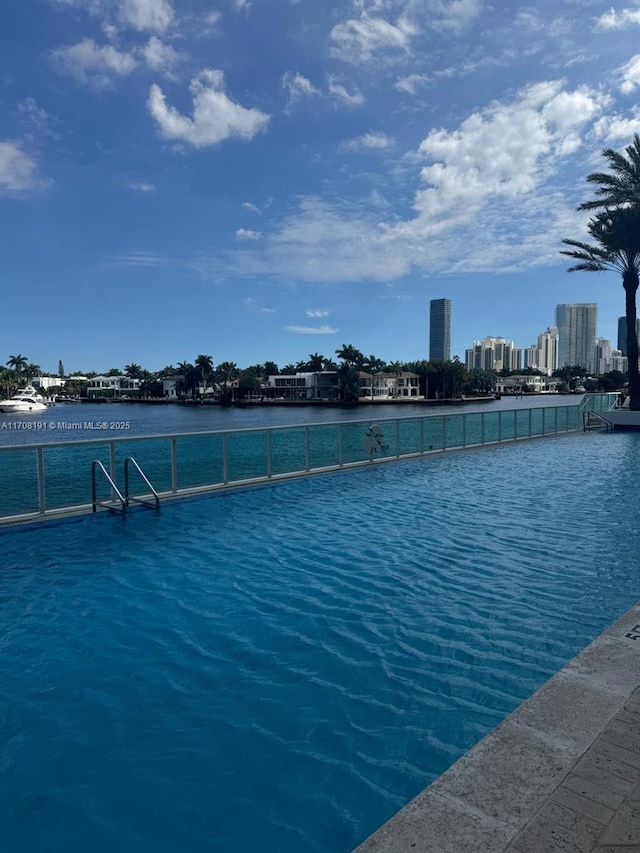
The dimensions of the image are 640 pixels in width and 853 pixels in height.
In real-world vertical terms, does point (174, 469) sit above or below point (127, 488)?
above

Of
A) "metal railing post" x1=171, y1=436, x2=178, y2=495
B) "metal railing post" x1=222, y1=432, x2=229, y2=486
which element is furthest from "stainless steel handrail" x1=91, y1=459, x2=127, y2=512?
"metal railing post" x1=222, y1=432, x2=229, y2=486

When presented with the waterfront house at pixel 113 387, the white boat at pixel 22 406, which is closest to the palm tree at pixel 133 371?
the waterfront house at pixel 113 387

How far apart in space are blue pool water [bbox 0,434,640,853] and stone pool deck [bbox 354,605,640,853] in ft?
1.07

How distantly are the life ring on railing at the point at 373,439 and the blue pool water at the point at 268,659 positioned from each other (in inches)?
234

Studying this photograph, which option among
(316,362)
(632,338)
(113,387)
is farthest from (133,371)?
(632,338)

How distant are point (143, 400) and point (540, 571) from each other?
160 meters

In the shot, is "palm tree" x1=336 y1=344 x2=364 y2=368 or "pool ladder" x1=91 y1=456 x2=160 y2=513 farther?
"palm tree" x1=336 y1=344 x2=364 y2=368

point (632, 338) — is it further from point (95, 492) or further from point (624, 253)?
point (95, 492)

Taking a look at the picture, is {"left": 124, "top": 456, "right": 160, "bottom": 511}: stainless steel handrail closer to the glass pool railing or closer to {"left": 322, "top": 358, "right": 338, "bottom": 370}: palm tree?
the glass pool railing

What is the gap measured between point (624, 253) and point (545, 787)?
96.8ft

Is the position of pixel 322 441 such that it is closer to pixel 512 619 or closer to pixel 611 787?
pixel 512 619

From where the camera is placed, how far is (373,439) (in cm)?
1505

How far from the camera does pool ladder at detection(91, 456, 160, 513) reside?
972 centimetres

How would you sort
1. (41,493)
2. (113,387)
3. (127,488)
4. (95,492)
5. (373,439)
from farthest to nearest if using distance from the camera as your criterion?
(113,387), (373,439), (127,488), (95,492), (41,493)
